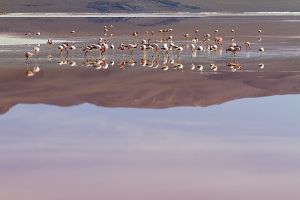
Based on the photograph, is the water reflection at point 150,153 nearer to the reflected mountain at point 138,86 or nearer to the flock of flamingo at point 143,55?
the reflected mountain at point 138,86

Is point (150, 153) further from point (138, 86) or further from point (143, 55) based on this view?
point (143, 55)

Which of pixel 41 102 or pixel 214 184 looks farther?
pixel 41 102

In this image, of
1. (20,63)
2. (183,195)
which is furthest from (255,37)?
(183,195)

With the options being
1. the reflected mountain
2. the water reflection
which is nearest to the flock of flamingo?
the reflected mountain

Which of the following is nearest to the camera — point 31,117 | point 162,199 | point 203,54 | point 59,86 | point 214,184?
point 162,199

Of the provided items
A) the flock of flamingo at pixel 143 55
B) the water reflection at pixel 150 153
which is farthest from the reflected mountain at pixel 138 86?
the water reflection at pixel 150 153

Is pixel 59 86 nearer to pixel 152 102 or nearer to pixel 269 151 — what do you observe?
pixel 152 102

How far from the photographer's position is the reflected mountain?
12.8 m

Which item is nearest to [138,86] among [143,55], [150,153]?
[150,153]

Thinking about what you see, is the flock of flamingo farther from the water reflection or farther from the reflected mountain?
the water reflection

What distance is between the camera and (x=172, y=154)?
28.6ft

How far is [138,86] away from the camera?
14500mm

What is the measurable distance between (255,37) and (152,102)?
17543mm

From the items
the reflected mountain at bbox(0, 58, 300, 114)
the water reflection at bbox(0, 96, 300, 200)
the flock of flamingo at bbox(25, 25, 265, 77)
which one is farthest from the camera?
the flock of flamingo at bbox(25, 25, 265, 77)
